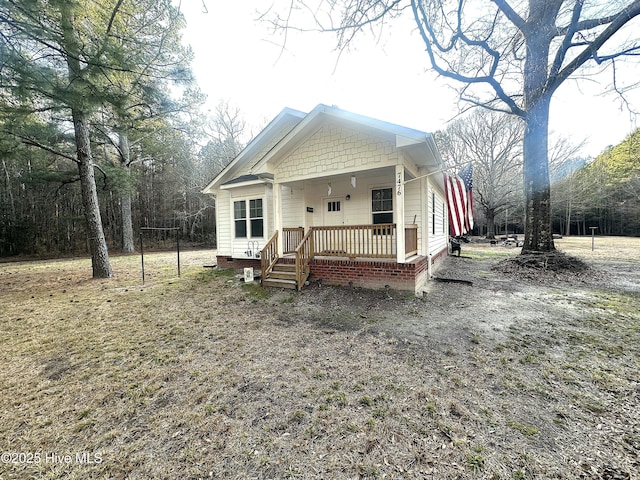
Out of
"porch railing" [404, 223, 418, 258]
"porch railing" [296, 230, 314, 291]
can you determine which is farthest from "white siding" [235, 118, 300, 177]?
"porch railing" [404, 223, 418, 258]

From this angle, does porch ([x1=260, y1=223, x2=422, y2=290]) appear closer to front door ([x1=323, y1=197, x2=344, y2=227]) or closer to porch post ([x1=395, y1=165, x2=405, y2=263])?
porch post ([x1=395, y1=165, x2=405, y2=263])

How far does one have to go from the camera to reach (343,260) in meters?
6.84

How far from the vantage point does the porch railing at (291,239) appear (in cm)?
800

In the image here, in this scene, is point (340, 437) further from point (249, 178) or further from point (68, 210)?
point (68, 210)

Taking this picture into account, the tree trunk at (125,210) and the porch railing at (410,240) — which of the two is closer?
the porch railing at (410,240)

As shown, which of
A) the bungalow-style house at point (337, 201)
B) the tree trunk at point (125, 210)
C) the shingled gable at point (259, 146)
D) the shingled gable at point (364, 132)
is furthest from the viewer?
the tree trunk at point (125, 210)

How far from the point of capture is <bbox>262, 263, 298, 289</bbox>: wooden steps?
6.92 metres

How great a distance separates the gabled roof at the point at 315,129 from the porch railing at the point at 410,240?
190 cm

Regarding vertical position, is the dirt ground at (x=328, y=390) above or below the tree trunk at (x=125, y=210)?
below

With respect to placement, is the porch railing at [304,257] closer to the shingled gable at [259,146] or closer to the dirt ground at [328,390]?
the dirt ground at [328,390]

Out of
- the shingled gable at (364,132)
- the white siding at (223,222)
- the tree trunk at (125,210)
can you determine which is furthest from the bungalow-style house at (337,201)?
the tree trunk at (125,210)

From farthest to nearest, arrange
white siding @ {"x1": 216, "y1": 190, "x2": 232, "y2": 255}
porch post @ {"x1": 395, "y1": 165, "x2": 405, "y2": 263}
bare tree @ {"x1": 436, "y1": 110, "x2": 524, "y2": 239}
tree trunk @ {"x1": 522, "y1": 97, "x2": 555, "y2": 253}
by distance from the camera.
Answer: bare tree @ {"x1": 436, "y1": 110, "x2": 524, "y2": 239} → white siding @ {"x1": 216, "y1": 190, "x2": 232, "y2": 255} → tree trunk @ {"x1": 522, "y1": 97, "x2": 555, "y2": 253} → porch post @ {"x1": 395, "y1": 165, "x2": 405, "y2": 263}

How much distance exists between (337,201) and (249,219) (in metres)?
3.43

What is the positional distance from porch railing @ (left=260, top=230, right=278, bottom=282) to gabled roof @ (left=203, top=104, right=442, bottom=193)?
2.05m
